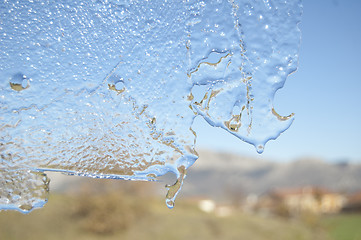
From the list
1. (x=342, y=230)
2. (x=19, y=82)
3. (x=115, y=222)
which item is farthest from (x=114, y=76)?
(x=342, y=230)

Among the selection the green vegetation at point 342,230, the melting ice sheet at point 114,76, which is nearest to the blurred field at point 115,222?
the green vegetation at point 342,230

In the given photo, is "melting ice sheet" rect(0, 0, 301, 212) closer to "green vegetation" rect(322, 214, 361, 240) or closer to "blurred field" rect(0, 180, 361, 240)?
"blurred field" rect(0, 180, 361, 240)

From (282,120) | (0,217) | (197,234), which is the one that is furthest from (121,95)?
(197,234)

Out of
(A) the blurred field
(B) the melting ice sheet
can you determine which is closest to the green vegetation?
(A) the blurred field

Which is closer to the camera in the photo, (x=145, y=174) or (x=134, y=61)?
(x=145, y=174)

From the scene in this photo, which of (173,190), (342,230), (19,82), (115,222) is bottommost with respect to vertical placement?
(173,190)

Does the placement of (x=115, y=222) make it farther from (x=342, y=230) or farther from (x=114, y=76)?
(x=342, y=230)

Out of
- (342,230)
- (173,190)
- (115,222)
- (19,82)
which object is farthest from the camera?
(342,230)

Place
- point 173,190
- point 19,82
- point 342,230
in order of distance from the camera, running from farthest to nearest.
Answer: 1. point 342,230
2. point 19,82
3. point 173,190

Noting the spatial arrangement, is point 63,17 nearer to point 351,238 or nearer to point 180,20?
point 180,20
